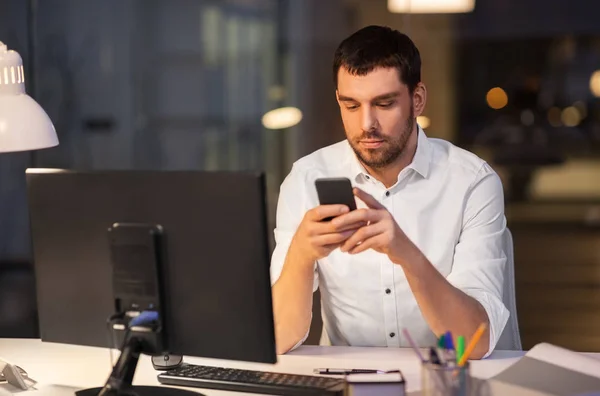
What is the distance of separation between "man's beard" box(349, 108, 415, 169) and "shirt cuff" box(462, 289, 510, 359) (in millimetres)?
399

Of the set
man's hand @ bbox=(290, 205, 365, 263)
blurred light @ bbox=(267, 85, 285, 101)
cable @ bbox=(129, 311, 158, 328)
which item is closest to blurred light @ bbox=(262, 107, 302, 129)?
blurred light @ bbox=(267, 85, 285, 101)

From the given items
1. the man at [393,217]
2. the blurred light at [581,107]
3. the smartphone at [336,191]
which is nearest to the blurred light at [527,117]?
the blurred light at [581,107]

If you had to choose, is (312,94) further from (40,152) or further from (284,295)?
(284,295)

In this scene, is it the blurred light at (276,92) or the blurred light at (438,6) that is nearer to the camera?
the blurred light at (438,6)

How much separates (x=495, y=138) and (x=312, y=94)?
0.94m

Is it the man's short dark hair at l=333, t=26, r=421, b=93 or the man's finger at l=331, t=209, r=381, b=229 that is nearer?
the man's finger at l=331, t=209, r=381, b=229

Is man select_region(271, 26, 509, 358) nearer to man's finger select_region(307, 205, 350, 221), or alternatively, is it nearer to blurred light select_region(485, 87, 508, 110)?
man's finger select_region(307, 205, 350, 221)

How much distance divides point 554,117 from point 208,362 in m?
3.12

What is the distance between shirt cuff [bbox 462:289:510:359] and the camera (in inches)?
90.6

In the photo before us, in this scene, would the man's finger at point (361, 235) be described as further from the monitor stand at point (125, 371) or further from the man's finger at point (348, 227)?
the monitor stand at point (125, 371)

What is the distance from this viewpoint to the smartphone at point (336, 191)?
1.93 metres

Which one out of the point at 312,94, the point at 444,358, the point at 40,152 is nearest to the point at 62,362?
the point at 444,358

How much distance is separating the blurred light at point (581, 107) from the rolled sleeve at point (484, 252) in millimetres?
2436

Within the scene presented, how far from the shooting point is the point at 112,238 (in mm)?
1837
